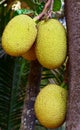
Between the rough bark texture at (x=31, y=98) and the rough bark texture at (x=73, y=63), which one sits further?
the rough bark texture at (x=31, y=98)

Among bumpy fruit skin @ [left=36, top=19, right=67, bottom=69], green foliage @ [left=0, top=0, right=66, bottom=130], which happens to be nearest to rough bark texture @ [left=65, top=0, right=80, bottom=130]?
bumpy fruit skin @ [left=36, top=19, right=67, bottom=69]

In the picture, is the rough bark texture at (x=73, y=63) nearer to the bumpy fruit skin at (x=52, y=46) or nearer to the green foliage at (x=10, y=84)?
the bumpy fruit skin at (x=52, y=46)

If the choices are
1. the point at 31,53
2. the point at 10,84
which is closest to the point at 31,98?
the point at 31,53

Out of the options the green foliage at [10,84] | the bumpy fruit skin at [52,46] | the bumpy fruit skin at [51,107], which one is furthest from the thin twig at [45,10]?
the green foliage at [10,84]

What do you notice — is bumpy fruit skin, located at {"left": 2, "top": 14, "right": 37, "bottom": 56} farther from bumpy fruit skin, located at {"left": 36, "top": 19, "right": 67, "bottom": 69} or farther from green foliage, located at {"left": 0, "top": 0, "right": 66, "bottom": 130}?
green foliage, located at {"left": 0, "top": 0, "right": 66, "bottom": 130}

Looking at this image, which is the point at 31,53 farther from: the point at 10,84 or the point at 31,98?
the point at 10,84

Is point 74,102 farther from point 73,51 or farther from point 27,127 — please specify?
point 27,127
